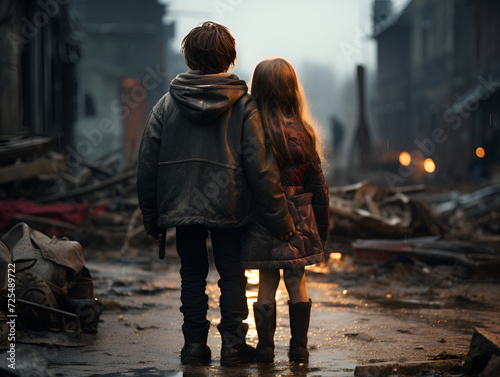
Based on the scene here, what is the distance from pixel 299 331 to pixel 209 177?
3.12 ft

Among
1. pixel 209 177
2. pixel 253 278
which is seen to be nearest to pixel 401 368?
pixel 209 177

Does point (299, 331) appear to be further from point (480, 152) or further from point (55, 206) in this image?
point (480, 152)

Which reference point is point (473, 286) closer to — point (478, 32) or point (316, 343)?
point (316, 343)

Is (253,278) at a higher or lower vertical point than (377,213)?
lower

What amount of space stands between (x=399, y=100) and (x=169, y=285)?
30.5m

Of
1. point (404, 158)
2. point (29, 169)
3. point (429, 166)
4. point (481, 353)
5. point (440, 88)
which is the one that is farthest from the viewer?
point (440, 88)

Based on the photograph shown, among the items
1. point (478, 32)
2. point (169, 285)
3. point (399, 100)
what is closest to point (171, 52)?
point (399, 100)

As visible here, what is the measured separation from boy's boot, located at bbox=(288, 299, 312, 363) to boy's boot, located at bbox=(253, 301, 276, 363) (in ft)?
0.36

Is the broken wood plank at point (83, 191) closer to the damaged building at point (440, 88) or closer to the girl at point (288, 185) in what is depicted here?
the girl at point (288, 185)

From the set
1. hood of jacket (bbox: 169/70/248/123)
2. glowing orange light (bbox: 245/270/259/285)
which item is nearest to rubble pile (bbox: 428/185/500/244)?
glowing orange light (bbox: 245/270/259/285)

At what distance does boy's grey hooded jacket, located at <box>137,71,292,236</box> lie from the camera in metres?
3.19

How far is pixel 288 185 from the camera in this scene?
3.36 m

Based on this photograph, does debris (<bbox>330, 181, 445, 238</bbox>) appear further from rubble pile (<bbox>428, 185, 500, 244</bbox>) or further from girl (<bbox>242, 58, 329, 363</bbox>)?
girl (<bbox>242, 58, 329, 363</bbox>)

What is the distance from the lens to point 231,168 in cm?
322
